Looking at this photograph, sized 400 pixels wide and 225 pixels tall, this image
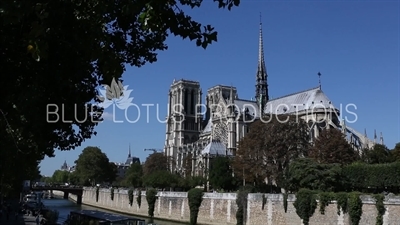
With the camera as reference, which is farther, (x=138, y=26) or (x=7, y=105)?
(x=138, y=26)

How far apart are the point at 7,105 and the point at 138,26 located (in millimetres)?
3914

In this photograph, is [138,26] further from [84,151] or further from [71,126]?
[84,151]

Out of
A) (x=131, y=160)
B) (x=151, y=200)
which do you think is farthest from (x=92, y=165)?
(x=131, y=160)

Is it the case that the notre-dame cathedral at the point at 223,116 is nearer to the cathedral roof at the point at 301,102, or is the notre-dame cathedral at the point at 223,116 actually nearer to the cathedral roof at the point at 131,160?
the cathedral roof at the point at 301,102

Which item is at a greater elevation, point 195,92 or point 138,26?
point 195,92

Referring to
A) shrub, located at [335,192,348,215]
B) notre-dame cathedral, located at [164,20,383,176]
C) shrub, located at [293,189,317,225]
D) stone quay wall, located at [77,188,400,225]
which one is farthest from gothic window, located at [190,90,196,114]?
shrub, located at [335,192,348,215]

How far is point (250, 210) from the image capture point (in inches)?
1610

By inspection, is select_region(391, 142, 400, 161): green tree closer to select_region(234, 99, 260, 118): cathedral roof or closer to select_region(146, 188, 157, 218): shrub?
select_region(146, 188, 157, 218): shrub

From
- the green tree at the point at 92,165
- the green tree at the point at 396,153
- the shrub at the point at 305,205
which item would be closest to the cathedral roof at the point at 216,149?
the green tree at the point at 92,165

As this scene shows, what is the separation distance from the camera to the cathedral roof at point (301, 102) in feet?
278

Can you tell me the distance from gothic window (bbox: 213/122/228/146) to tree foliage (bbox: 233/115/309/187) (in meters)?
37.3

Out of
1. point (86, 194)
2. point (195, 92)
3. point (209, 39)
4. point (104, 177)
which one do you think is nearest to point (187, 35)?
point (209, 39)

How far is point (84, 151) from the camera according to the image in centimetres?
10206

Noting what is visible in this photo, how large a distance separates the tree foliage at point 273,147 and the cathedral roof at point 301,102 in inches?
1217
